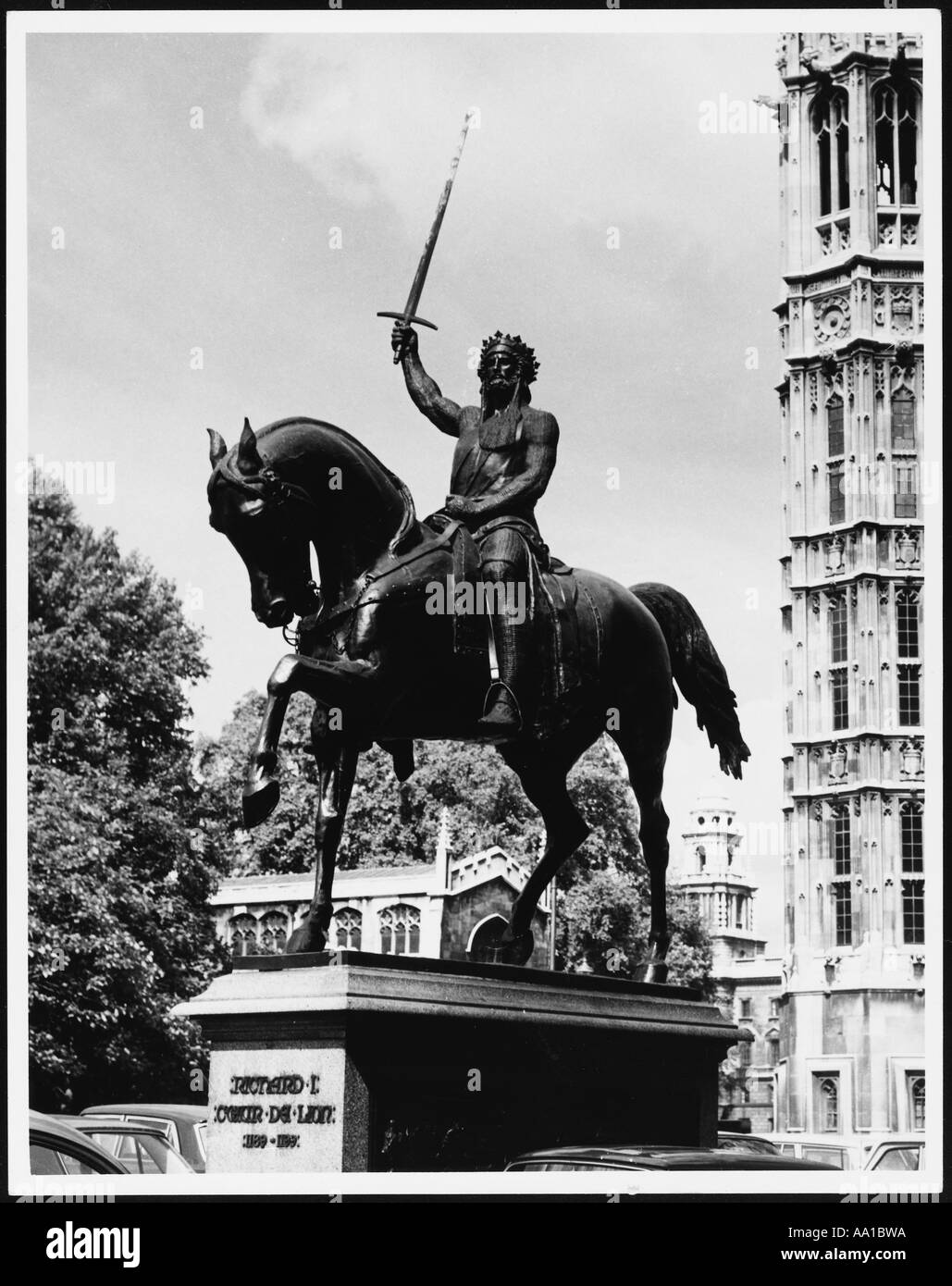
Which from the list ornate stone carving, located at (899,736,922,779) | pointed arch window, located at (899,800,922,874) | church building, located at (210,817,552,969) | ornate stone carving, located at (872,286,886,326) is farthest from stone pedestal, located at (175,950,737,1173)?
ornate stone carving, located at (872,286,886,326)

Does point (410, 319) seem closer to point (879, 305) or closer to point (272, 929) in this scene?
point (272, 929)

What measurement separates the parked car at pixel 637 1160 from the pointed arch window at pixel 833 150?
6062 centimetres

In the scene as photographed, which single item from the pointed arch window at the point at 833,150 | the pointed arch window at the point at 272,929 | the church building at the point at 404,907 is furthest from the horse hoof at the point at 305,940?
the pointed arch window at the point at 833,150

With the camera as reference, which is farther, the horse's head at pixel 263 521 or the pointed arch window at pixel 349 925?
the pointed arch window at pixel 349 925

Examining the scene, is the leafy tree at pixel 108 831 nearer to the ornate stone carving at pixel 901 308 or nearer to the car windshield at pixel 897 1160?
the car windshield at pixel 897 1160

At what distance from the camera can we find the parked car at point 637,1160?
11109 mm

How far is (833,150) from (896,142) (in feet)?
7.13

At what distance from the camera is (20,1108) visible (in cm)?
1317

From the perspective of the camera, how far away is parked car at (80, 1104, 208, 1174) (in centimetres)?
1994

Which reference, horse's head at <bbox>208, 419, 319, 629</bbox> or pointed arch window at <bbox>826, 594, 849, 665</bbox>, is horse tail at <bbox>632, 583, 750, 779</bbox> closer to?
horse's head at <bbox>208, 419, 319, 629</bbox>

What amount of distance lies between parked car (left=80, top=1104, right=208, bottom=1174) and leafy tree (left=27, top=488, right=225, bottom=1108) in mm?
10102

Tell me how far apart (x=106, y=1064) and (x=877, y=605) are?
3724 centimetres

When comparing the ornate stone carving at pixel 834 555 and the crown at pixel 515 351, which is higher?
the ornate stone carving at pixel 834 555

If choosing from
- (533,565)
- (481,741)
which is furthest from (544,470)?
(481,741)
